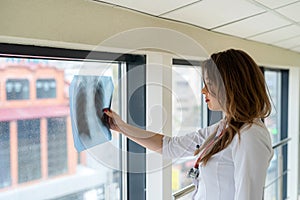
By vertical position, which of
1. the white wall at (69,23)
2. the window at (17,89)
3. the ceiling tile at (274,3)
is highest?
the ceiling tile at (274,3)

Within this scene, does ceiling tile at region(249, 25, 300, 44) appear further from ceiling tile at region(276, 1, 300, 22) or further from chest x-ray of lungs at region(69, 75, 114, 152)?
chest x-ray of lungs at region(69, 75, 114, 152)

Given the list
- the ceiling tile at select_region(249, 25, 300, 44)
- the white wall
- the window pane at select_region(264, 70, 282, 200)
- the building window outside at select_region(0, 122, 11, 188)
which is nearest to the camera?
the white wall

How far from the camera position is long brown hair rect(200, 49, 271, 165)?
1199 mm

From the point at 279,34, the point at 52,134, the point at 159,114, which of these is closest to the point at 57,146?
the point at 52,134

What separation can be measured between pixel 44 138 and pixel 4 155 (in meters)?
0.19

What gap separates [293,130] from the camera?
11.9 ft

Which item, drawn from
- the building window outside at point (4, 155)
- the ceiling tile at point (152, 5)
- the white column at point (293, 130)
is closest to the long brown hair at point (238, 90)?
the ceiling tile at point (152, 5)

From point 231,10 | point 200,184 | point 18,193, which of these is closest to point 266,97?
point 200,184

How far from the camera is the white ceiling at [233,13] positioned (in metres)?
1.43

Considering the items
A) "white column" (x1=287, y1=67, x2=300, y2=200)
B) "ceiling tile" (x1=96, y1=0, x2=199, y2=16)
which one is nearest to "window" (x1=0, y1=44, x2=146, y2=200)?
"ceiling tile" (x1=96, y1=0, x2=199, y2=16)

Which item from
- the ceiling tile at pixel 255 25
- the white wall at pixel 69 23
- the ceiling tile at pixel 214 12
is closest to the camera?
the white wall at pixel 69 23

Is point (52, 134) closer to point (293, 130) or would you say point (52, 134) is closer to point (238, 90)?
point (238, 90)

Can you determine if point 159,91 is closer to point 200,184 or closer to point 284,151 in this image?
point 200,184

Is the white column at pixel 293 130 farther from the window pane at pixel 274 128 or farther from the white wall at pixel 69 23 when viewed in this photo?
the white wall at pixel 69 23
